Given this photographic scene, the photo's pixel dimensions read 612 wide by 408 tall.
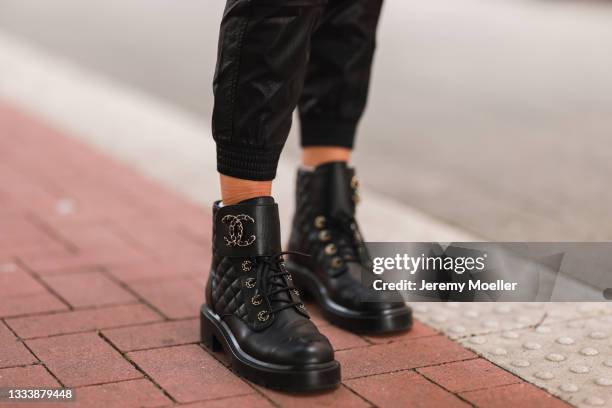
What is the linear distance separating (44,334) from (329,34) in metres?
0.89

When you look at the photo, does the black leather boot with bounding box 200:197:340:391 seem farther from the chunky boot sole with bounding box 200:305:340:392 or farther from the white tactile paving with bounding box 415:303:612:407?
the white tactile paving with bounding box 415:303:612:407

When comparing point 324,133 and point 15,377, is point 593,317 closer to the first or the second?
point 324,133

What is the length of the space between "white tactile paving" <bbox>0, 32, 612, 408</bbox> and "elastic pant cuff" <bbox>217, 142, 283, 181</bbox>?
0.58 metres

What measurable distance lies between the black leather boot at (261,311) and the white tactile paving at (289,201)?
16.4 inches

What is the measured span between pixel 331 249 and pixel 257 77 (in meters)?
0.52

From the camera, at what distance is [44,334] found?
2.21m

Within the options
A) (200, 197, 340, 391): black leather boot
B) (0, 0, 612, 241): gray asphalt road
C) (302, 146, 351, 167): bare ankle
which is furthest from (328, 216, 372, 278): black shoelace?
(0, 0, 612, 241): gray asphalt road

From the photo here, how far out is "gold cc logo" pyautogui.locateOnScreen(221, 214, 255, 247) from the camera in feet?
6.56

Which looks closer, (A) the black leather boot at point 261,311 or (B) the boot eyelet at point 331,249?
(A) the black leather boot at point 261,311

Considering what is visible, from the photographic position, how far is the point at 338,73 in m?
2.36

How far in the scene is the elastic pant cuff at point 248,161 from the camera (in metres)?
1.99

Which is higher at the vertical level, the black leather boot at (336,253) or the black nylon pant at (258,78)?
the black nylon pant at (258,78)

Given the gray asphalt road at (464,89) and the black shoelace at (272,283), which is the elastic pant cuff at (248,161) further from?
the gray asphalt road at (464,89)

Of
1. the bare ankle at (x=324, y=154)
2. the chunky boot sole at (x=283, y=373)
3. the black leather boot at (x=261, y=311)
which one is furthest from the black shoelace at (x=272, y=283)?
the bare ankle at (x=324, y=154)
